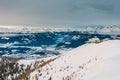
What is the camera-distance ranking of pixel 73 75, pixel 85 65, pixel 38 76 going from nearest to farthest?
pixel 73 75 → pixel 85 65 → pixel 38 76

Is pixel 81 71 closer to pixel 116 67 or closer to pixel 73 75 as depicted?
pixel 73 75

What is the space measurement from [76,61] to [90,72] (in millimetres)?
11353

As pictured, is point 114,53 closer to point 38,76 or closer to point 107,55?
point 107,55

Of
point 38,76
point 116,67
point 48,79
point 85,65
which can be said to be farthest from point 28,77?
point 116,67

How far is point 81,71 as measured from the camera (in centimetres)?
3859

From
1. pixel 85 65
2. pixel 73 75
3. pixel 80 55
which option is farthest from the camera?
pixel 80 55

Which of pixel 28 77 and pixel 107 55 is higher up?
pixel 107 55

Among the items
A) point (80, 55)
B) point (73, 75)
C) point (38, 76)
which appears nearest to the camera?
point (73, 75)

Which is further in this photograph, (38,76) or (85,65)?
(38,76)

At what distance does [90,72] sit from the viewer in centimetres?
3653

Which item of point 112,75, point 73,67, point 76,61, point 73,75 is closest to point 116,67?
point 112,75

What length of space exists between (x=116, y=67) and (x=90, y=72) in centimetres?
363

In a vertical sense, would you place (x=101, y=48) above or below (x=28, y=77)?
above

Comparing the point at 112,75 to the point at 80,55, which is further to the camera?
the point at 80,55
